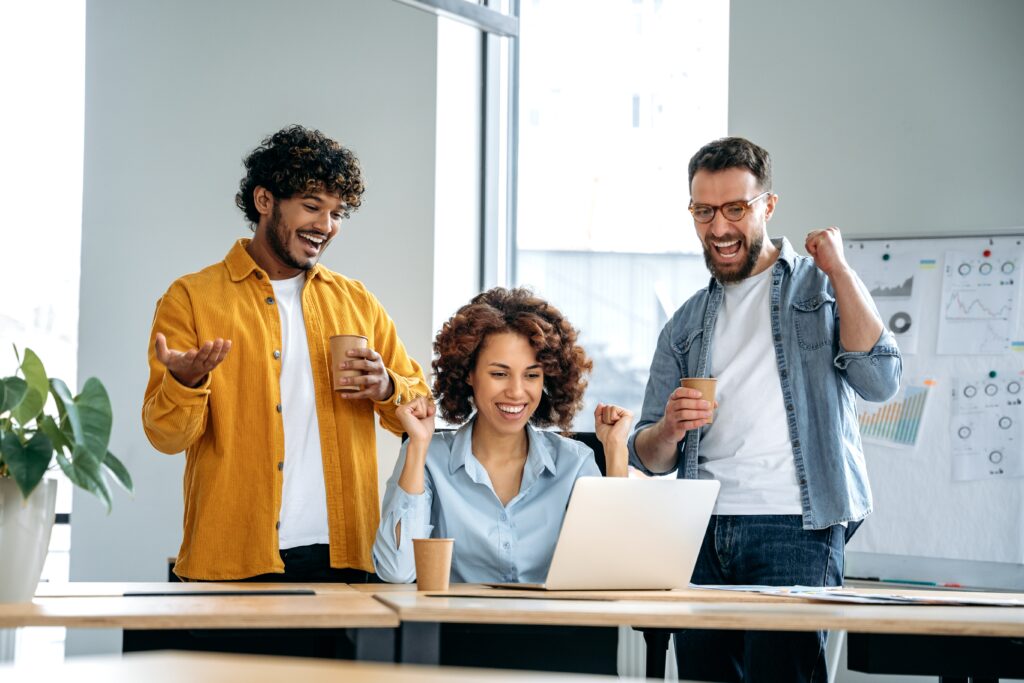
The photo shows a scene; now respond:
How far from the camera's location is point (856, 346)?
247 centimetres

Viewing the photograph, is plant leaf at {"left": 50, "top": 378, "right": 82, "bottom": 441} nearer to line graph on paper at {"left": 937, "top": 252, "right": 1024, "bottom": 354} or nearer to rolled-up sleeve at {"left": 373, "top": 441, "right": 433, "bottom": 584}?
rolled-up sleeve at {"left": 373, "top": 441, "right": 433, "bottom": 584}

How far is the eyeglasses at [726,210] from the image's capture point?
2596 mm

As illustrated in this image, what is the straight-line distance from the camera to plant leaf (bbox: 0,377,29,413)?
5.84 ft

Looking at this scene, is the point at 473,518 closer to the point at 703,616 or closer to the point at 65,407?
the point at 703,616

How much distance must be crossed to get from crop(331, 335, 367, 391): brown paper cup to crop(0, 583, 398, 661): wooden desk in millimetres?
595

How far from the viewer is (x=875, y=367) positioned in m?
2.46

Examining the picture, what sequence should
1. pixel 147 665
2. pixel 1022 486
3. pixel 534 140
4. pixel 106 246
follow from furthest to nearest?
pixel 534 140 < pixel 106 246 < pixel 1022 486 < pixel 147 665

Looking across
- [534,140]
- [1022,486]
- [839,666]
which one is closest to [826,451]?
[1022,486]

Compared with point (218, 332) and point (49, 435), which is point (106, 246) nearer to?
point (218, 332)

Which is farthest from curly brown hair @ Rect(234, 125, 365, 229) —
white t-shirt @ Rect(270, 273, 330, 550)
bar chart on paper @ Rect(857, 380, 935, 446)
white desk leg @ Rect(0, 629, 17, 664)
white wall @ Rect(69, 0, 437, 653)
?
bar chart on paper @ Rect(857, 380, 935, 446)

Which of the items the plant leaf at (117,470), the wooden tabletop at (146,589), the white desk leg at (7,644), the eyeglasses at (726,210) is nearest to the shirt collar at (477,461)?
the wooden tabletop at (146,589)

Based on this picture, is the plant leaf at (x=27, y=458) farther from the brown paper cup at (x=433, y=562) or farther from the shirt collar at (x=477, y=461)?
the shirt collar at (x=477, y=461)

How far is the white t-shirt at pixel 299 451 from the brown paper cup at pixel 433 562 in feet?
1.70

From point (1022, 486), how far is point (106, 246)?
3.08 metres
